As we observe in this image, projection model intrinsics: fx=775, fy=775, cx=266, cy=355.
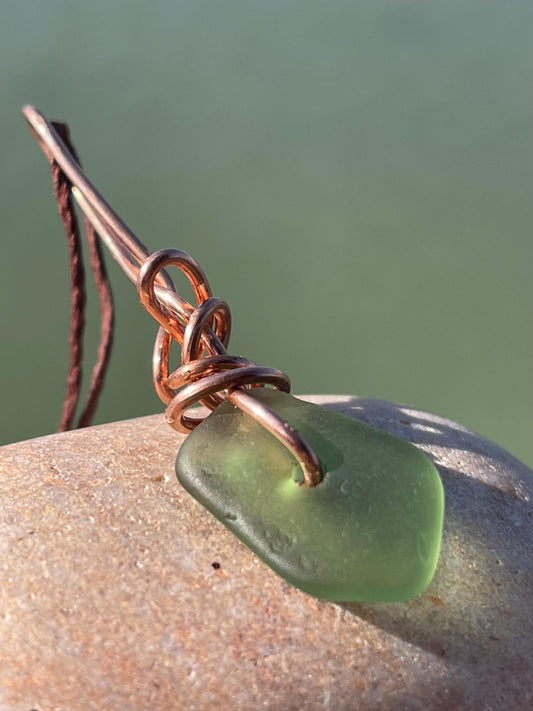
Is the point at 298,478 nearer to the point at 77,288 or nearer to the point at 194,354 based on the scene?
the point at 194,354

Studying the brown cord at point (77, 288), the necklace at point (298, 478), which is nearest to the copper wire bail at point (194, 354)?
the necklace at point (298, 478)

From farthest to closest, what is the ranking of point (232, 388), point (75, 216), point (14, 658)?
point (75, 216), point (232, 388), point (14, 658)

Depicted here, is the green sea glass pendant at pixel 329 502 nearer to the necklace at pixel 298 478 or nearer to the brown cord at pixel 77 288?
the necklace at pixel 298 478

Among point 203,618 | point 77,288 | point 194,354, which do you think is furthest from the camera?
point 77,288

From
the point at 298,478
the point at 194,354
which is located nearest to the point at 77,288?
the point at 194,354

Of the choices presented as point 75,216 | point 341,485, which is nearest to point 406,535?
point 341,485

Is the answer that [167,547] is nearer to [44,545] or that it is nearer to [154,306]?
[44,545]
